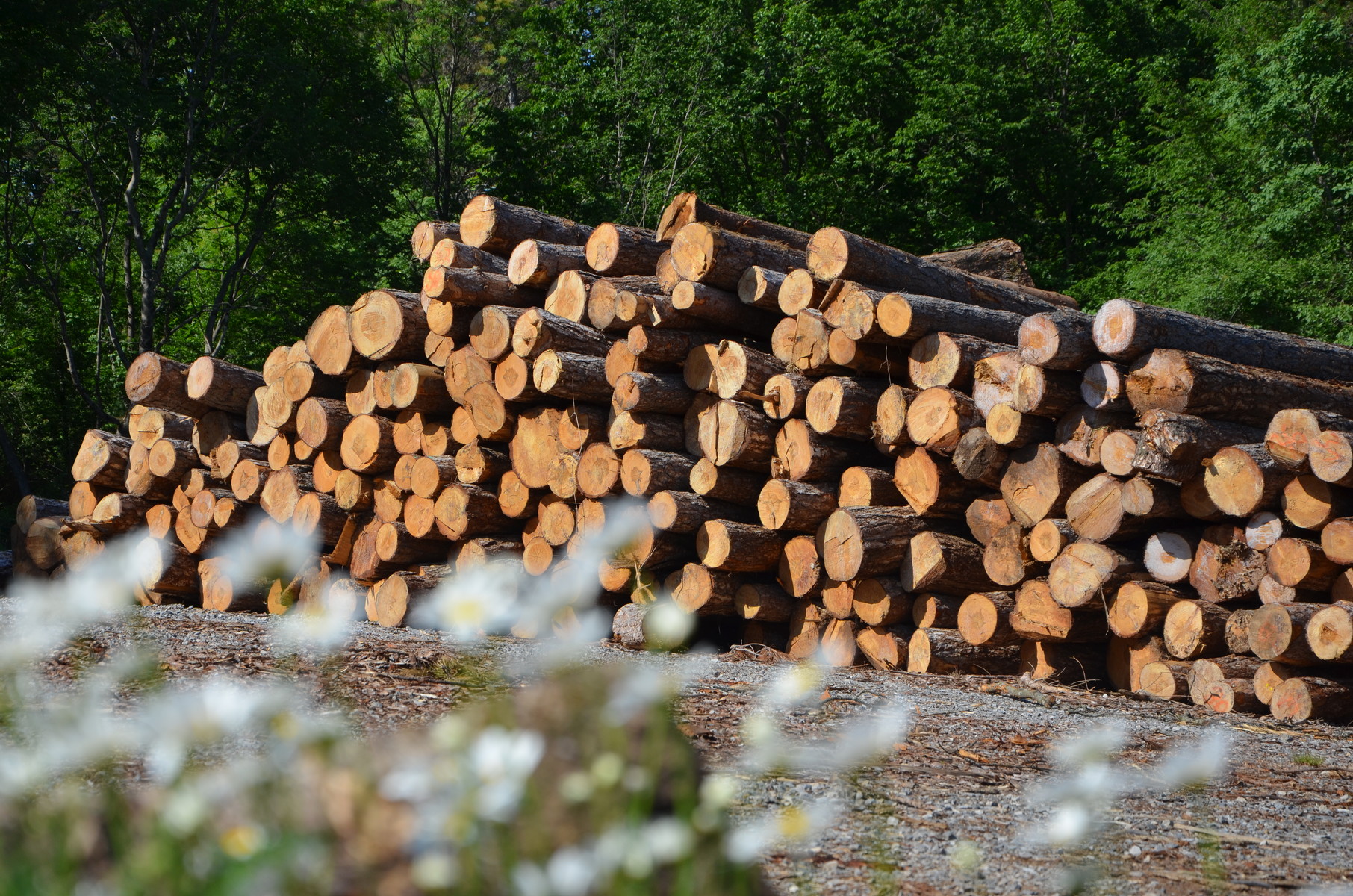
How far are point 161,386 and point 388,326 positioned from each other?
182cm

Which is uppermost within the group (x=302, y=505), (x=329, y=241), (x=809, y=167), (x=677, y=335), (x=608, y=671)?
(x=809, y=167)

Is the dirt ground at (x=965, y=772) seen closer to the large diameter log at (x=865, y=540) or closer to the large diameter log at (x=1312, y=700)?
the large diameter log at (x=1312, y=700)

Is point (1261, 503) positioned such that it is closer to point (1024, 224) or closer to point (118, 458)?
point (118, 458)

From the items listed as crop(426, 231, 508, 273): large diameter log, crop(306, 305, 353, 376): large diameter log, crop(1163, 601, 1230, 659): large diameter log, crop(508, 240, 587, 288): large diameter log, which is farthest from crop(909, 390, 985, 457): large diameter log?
crop(306, 305, 353, 376): large diameter log

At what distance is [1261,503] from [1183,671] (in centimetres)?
86

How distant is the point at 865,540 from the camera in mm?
5434

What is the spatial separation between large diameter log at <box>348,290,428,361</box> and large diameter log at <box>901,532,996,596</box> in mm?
3001

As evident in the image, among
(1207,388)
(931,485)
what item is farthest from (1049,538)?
(1207,388)

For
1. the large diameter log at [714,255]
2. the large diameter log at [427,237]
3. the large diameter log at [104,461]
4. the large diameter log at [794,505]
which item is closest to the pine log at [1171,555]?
the large diameter log at [794,505]

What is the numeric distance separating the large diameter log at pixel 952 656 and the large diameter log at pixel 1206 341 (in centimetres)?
154

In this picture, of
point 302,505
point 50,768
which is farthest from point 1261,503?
point 302,505

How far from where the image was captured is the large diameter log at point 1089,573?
16.8ft

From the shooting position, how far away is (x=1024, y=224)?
18266 mm

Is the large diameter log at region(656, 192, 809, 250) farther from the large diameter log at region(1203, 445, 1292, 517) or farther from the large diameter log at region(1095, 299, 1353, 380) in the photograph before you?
the large diameter log at region(1203, 445, 1292, 517)
